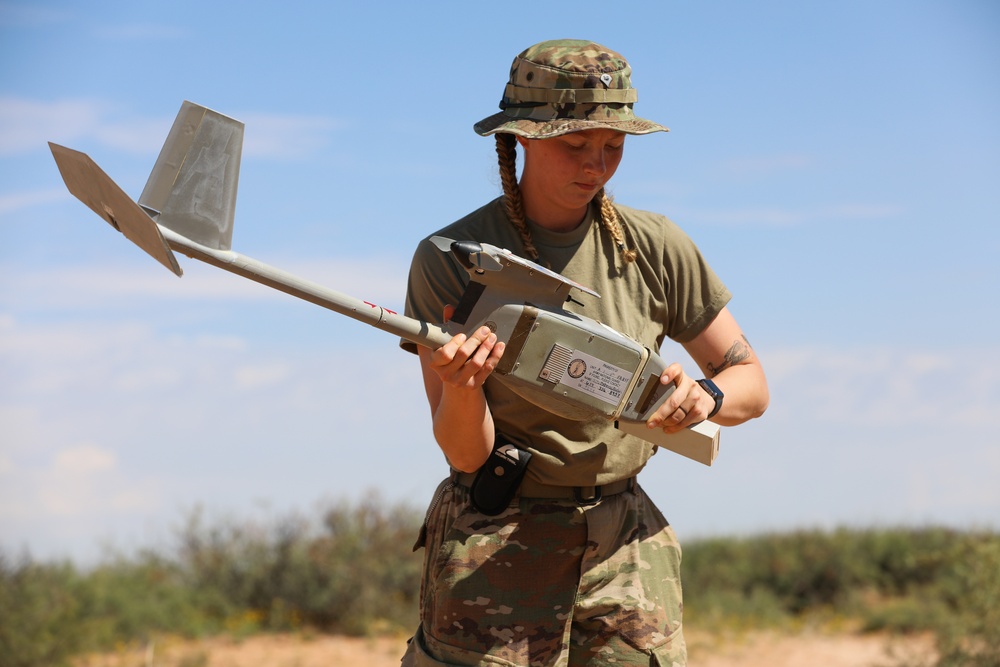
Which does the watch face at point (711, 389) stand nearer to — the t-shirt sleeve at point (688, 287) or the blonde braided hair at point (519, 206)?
the t-shirt sleeve at point (688, 287)

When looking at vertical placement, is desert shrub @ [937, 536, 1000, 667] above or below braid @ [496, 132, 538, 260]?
below

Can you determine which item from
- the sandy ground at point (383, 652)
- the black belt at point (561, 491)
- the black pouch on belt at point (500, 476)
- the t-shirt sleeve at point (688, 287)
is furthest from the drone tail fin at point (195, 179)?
the sandy ground at point (383, 652)

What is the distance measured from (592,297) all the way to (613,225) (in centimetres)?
27

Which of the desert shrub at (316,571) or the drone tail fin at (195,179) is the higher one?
the drone tail fin at (195,179)

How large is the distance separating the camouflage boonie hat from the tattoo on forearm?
0.80m

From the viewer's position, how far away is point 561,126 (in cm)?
319

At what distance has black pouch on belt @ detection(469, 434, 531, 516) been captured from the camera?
3271 millimetres

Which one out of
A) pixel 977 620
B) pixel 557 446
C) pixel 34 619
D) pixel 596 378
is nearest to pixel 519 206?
pixel 596 378

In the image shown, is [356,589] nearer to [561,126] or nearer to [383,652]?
[383,652]

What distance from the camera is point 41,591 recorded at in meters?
8.64

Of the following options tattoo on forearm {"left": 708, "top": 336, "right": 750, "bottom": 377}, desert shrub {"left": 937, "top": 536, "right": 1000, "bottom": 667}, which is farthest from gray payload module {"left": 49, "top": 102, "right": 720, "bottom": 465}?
desert shrub {"left": 937, "top": 536, "right": 1000, "bottom": 667}

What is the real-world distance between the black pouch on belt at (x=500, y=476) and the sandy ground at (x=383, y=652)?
588cm

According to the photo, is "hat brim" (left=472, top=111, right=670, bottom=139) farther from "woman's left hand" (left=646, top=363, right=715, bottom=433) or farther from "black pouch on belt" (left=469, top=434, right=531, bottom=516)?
"black pouch on belt" (left=469, top=434, right=531, bottom=516)

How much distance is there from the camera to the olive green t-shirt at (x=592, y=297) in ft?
10.9
